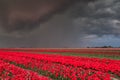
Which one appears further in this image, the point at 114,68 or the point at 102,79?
the point at 114,68

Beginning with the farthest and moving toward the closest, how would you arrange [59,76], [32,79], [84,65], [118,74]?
[84,65] → [118,74] → [59,76] → [32,79]

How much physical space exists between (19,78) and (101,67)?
10061 millimetres

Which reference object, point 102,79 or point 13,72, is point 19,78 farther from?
point 102,79

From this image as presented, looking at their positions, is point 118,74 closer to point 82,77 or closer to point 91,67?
point 91,67

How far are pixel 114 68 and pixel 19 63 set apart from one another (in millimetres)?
10587

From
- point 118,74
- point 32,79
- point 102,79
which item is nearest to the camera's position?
point 32,79

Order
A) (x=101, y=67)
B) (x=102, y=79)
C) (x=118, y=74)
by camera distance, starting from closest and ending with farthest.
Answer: (x=102, y=79), (x=118, y=74), (x=101, y=67)

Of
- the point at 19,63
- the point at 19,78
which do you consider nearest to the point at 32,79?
the point at 19,78

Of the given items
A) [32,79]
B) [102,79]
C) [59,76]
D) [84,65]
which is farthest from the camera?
[84,65]

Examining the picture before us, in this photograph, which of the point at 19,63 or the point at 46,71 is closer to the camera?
the point at 46,71

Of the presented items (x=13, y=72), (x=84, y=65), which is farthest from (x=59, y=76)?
(x=84, y=65)

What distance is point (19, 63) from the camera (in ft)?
75.4

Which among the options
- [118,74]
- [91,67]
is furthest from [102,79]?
[91,67]

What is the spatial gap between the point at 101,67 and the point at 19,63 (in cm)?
929
